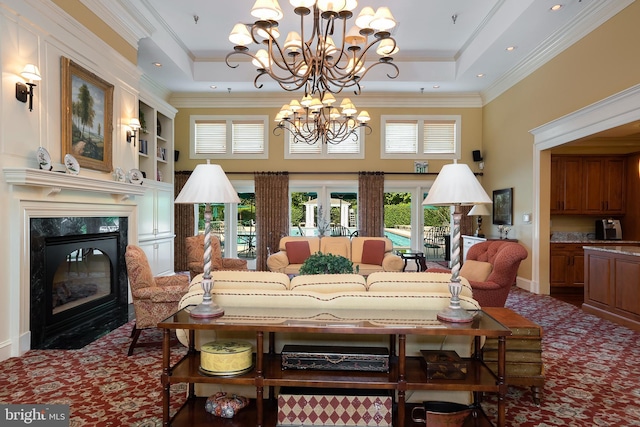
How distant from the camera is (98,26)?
186 inches

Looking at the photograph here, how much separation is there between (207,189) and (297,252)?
4415 mm

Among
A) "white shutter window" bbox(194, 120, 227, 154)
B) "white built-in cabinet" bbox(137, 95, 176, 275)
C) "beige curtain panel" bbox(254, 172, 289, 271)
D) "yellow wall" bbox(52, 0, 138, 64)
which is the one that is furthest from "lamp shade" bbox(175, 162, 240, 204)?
"white shutter window" bbox(194, 120, 227, 154)

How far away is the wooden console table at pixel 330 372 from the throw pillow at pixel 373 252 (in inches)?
170

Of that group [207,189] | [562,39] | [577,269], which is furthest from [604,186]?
[207,189]

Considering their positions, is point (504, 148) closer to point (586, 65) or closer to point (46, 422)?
point (586, 65)

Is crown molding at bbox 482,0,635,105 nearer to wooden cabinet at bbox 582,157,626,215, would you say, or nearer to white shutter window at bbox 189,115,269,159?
wooden cabinet at bbox 582,157,626,215

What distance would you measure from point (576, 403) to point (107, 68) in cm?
603

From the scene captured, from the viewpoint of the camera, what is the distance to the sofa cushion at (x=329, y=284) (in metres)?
2.50

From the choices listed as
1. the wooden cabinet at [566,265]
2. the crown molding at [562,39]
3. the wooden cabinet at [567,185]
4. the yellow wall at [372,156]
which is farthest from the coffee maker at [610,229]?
the crown molding at [562,39]

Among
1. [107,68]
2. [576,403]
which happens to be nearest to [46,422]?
[576,403]

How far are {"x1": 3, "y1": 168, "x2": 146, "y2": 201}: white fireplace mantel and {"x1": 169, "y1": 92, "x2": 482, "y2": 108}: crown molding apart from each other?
4.39 meters

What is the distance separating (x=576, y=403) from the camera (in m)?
2.71

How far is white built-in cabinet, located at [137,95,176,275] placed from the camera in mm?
6746

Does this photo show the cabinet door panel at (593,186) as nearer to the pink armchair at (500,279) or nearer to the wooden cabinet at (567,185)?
the wooden cabinet at (567,185)
